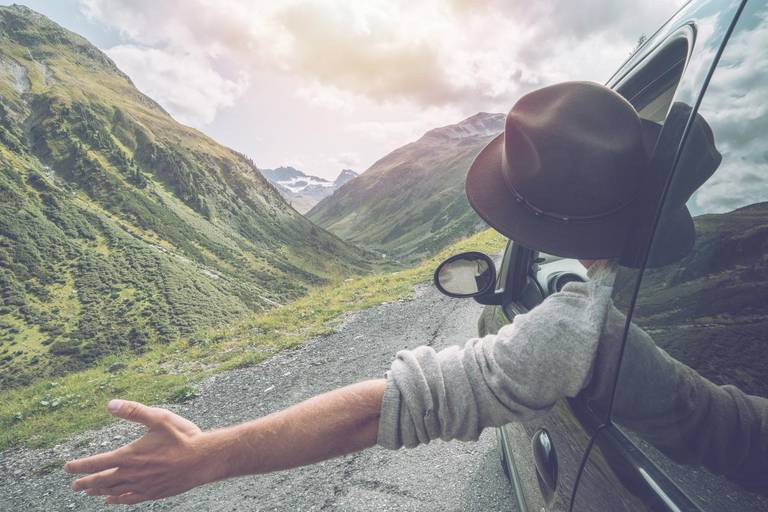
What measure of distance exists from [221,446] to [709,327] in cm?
130

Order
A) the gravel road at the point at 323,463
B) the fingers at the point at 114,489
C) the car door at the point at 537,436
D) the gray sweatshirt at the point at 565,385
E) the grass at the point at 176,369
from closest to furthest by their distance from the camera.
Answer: the gray sweatshirt at the point at 565,385 < the fingers at the point at 114,489 < the car door at the point at 537,436 < the gravel road at the point at 323,463 < the grass at the point at 176,369

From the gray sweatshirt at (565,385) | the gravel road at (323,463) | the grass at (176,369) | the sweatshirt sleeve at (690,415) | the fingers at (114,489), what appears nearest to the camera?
the sweatshirt sleeve at (690,415)

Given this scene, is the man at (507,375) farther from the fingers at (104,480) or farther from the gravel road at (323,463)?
the gravel road at (323,463)

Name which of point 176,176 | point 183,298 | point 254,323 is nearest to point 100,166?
point 176,176

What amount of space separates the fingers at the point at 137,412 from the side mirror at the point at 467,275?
151 centimetres

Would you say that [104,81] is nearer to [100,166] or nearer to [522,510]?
[100,166]

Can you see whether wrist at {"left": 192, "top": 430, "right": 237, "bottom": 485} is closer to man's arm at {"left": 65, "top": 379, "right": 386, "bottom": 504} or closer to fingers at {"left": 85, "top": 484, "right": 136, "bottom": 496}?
man's arm at {"left": 65, "top": 379, "right": 386, "bottom": 504}

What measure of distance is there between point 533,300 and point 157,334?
54311mm

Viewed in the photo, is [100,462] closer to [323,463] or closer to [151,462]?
[151,462]

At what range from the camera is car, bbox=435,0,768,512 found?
2.81ft

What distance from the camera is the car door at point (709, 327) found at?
84cm

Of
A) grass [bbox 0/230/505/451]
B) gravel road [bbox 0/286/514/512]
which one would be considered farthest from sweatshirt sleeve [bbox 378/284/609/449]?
grass [bbox 0/230/505/451]

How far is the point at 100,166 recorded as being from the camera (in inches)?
3433

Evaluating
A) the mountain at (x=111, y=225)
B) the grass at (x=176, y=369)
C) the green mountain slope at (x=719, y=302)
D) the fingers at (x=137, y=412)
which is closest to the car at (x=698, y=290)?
the green mountain slope at (x=719, y=302)
